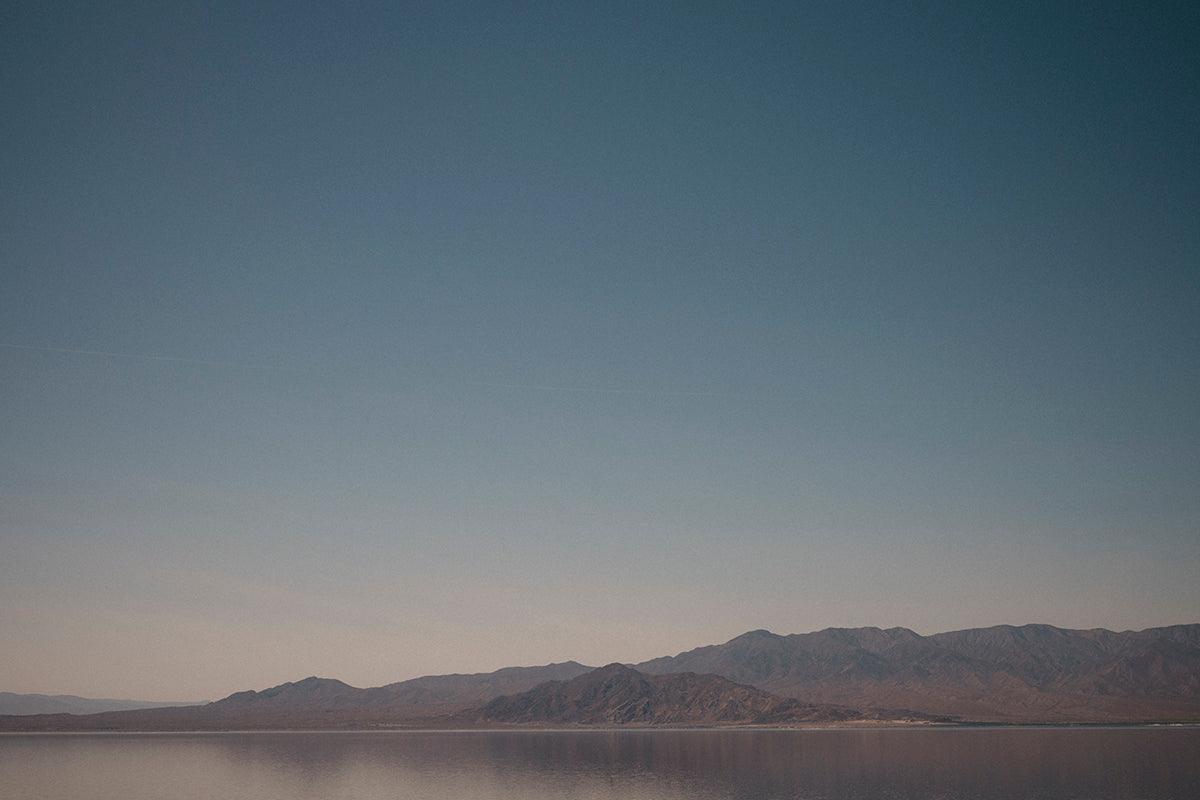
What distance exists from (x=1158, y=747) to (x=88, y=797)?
14200 centimetres

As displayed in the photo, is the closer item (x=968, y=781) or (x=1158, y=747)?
(x=968, y=781)

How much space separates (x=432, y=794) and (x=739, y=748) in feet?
275

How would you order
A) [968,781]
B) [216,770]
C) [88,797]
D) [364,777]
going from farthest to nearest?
[216,770] → [364,777] → [968,781] → [88,797]

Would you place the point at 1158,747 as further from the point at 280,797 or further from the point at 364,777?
the point at 280,797

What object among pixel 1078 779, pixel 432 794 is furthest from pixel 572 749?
pixel 1078 779

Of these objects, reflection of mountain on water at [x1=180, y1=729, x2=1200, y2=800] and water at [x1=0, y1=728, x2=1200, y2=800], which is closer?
water at [x1=0, y1=728, x2=1200, y2=800]

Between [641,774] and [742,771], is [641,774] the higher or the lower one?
the lower one

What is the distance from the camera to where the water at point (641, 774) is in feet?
257

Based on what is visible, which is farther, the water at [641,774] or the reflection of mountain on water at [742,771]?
the reflection of mountain on water at [742,771]

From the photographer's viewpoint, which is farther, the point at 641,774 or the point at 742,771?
the point at 641,774

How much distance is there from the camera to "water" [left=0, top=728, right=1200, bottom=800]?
78.4 meters

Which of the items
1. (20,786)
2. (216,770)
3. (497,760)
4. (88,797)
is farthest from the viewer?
(497,760)

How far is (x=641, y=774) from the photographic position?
101m

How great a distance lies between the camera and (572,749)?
161125 mm
